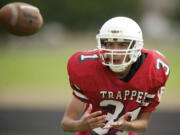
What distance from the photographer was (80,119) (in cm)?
283

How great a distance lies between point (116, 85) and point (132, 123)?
12.7 inches

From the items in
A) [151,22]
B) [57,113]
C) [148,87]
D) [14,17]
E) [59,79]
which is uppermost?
[14,17]

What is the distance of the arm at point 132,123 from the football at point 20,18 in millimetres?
1282

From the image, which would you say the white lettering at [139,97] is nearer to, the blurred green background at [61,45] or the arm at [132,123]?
the arm at [132,123]

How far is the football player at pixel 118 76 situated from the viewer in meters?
2.88

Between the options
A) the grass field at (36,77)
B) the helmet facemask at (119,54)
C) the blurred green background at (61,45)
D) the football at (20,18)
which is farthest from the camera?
the grass field at (36,77)

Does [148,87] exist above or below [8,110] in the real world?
above

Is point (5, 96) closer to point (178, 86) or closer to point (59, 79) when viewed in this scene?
point (59, 79)

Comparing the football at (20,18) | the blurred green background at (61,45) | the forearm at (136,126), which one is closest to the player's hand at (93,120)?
the forearm at (136,126)

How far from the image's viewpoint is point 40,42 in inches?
1024

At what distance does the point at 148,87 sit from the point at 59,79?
360 inches

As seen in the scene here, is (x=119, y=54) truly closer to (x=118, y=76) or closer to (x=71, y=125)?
(x=118, y=76)

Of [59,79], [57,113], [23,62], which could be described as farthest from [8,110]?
[23,62]

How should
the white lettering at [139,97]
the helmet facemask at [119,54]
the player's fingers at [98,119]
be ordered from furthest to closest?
the white lettering at [139,97] < the helmet facemask at [119,54] < the player's fingers at [98,119]
